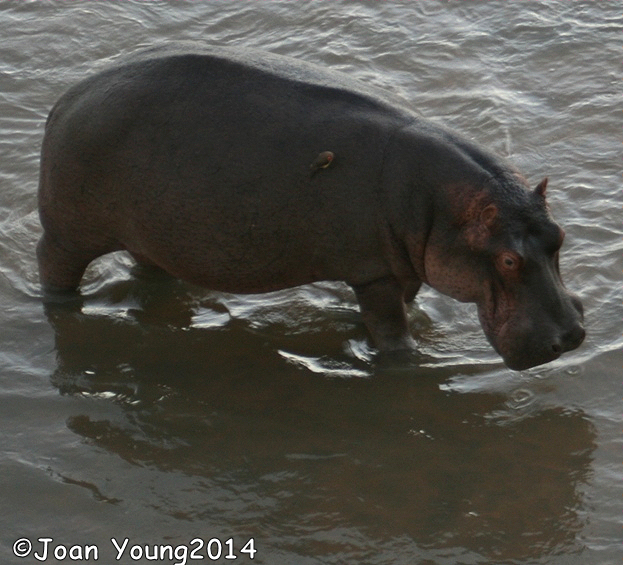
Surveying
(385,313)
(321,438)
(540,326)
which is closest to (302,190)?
(385,313)

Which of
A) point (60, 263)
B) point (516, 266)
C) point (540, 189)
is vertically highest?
point (540, 189)

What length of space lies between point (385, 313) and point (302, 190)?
901 mm

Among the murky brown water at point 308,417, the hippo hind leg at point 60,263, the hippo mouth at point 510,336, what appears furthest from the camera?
the hippo hind leg at point 60,263

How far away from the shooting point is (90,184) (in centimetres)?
715

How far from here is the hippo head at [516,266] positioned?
6309 mm

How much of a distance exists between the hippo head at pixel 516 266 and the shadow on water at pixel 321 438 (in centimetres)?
56

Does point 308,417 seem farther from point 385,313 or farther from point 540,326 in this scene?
point 540,326

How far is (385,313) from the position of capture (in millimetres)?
7105

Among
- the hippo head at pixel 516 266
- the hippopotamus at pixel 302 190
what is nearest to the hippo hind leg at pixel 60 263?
the hippopotamus at pixel 302 190

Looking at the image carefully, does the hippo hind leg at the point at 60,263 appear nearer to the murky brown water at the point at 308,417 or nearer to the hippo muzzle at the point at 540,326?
the murky brown water at the point at 308,417

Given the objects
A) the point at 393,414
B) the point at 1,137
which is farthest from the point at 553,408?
the point at 1,137

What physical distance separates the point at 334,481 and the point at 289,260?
1351mm

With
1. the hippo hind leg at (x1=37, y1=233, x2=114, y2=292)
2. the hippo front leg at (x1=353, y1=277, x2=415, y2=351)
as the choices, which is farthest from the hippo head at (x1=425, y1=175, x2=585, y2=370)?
the hippo hind leg at (x1=37, y1=233, x2=114, y2=292)

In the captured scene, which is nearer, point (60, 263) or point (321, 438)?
point (321, 438)
